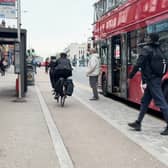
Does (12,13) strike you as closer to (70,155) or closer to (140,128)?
(140,128)

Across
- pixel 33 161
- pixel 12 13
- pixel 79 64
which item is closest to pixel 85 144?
pixel 33 161

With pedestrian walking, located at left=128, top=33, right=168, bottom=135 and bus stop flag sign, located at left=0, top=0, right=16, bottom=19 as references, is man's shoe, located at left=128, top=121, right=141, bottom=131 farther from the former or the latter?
bus stop flag sign, located at left=0, top=0, right=16, bottom=19

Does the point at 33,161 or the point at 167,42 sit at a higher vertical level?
the point at 167,42

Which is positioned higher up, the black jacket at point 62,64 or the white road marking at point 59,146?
the black jacket at point 62,64

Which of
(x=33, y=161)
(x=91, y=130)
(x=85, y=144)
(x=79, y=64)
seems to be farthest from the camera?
(x=79, y=64)

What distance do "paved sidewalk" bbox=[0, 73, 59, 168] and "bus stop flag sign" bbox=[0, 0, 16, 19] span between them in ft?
12.8

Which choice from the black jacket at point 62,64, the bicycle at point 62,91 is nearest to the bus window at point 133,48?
the black jacket at point 62,64

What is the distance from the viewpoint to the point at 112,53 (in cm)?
1738

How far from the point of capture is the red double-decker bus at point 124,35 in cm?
1171

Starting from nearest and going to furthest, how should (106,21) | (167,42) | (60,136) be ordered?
(60,136) → (167,42) → (106,21)

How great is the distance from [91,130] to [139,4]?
4.91 meters

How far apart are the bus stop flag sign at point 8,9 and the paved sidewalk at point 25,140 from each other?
3888 millimetres

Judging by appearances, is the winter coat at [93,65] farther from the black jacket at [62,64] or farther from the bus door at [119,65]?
the black jacket at [62,64]

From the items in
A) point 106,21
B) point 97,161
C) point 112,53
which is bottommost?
point 97,161
